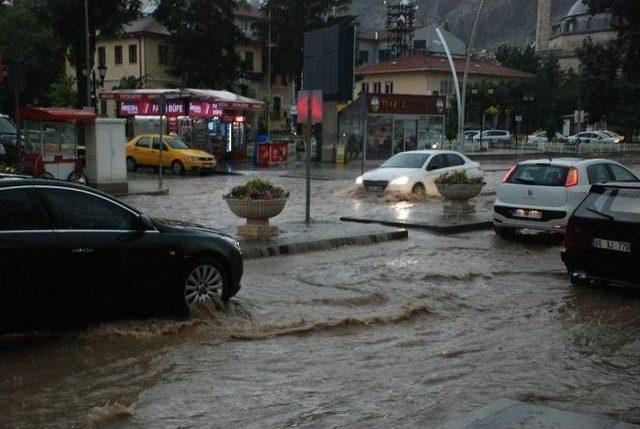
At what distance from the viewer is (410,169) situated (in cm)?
2359

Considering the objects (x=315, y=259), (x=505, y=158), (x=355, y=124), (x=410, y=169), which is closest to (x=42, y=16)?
(x=355, y=124)

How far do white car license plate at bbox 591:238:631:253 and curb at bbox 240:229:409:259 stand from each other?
16.8ft

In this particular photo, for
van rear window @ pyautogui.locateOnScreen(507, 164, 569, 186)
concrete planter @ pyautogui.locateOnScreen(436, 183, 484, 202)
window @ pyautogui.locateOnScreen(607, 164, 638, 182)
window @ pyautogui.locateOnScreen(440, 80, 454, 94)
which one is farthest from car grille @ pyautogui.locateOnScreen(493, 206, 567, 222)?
window @ pyautogui.locateOnScreen(440, 80, 454, 94)

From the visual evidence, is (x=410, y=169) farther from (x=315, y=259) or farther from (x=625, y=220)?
(x=625, y=220)

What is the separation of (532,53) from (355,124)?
63.0 meters

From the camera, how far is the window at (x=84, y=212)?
296 inches

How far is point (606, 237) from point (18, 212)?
6.97m

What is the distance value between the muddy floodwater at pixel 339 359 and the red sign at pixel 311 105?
17.3 ft

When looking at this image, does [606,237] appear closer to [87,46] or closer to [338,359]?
[338,359]

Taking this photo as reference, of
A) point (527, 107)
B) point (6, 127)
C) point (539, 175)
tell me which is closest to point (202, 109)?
point (6, 127)

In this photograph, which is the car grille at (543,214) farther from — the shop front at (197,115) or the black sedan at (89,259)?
the shop front at (197,115)

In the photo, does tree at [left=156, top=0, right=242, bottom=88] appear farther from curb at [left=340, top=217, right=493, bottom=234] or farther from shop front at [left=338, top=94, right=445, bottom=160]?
curb at [left=340, top=217, right=493, bottom=234]

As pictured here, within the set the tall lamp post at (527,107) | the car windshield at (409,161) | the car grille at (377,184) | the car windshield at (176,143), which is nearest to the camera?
the car grille at (377,184)

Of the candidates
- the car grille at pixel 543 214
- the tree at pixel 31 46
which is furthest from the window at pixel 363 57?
the car grille at pixel 543 214
